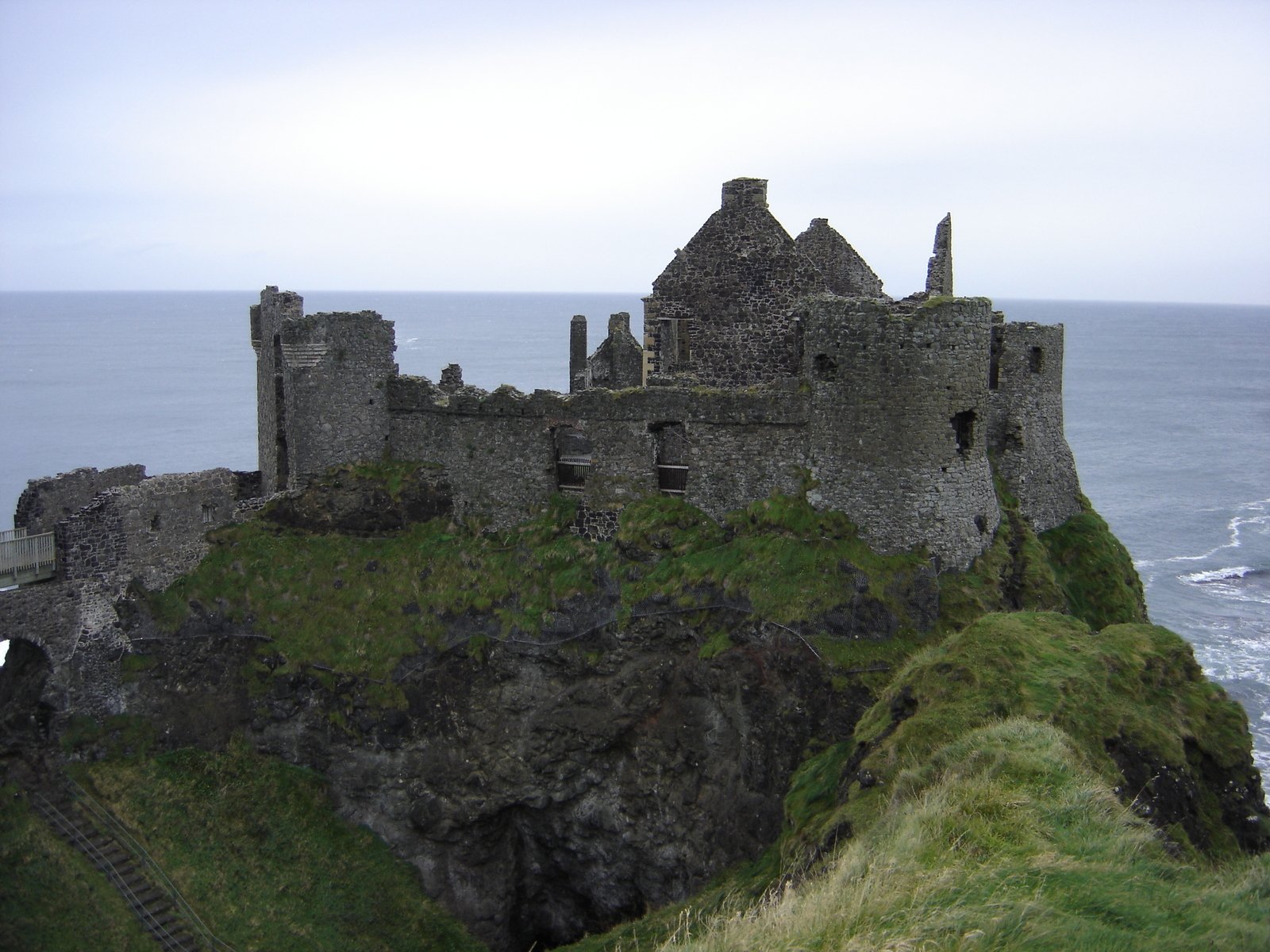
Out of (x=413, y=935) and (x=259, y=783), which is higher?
(x=259, y=783)

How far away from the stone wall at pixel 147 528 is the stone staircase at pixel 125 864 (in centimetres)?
517

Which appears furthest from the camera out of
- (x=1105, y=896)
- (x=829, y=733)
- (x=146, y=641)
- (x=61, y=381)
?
Result: (x=61, y=381)

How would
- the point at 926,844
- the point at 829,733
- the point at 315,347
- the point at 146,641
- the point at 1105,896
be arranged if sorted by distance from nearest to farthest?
the point at 1105,896
the point at 926,844
the point at 829,733
the point at 146,641
the point at 315,347

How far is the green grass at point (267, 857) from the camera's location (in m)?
25.0

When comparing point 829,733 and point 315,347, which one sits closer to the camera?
point 829,733

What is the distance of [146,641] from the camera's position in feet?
91.1

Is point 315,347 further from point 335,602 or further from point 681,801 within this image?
point 681,801

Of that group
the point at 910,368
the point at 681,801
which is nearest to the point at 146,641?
the point at 681,801

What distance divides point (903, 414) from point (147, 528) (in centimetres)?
1860

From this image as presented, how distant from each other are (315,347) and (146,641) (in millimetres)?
8555

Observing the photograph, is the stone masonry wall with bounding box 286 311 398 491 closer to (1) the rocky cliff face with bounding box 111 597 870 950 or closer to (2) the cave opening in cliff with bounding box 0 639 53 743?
(1) the rocky cliff face with bounding box 111 597 870 950

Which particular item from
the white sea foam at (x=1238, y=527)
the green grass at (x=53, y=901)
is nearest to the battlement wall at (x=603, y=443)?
the green grass at (x=53, y=901)

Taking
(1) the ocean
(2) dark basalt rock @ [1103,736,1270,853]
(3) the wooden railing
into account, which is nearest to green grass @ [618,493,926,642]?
(2) dark basalt rock @ [1103,736,1270,853]

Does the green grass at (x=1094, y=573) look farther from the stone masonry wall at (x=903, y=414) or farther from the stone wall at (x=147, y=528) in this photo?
the stone wall at (x=147, y=528)
